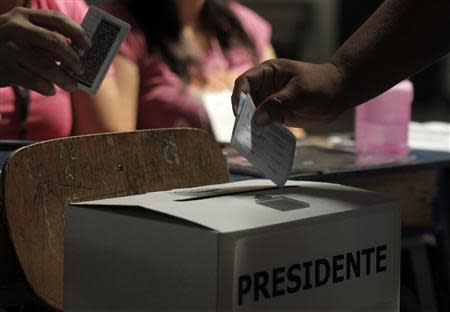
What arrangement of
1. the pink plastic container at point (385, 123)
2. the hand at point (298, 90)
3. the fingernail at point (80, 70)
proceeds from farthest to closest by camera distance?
the pink plastic container at point (385, 123)
the fingernail at point (80, 70)
the hand at point (298, 90)

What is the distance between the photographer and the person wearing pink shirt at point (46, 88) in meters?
1.88

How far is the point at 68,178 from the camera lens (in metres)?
1.65

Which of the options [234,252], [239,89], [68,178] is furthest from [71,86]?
[234,252]

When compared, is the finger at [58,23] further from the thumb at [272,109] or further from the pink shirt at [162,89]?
the pink shirt at [162,89]

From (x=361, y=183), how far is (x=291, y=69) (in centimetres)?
78

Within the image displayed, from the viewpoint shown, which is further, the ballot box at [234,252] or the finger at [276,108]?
the finger at [276,108]

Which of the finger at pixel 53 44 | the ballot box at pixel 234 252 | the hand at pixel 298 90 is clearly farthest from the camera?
the finger at pixel 53 44

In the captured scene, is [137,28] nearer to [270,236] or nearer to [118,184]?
[118,184]

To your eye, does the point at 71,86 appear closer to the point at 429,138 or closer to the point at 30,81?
the point at 30,81

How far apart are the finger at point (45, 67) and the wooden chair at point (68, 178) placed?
1.01ft

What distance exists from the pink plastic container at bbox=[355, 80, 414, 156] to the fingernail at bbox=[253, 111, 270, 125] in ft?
3.84

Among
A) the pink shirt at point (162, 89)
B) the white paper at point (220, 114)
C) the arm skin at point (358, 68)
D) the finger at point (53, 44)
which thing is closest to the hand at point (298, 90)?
the arm skin at point (358, 68)

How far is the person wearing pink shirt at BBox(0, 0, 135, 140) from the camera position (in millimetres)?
1882

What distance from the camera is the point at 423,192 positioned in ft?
8.82
